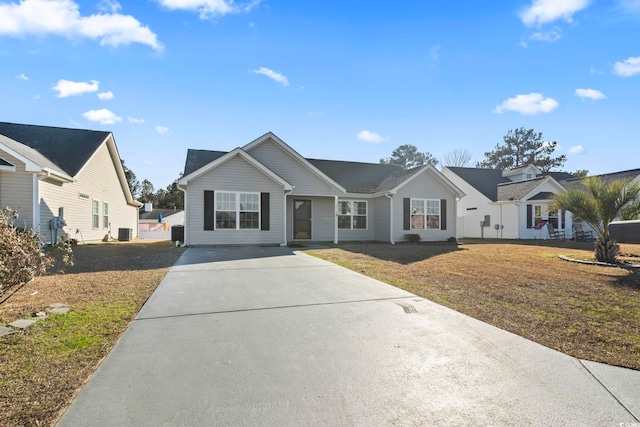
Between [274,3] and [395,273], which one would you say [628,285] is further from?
[274,3]

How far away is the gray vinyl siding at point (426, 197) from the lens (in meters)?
16.8

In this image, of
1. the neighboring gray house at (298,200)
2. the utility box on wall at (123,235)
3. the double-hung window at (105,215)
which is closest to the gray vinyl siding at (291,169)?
the neighboring gray house at (298,200)

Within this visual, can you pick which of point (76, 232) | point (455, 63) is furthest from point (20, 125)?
point (455, 63)

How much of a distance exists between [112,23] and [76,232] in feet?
33.5

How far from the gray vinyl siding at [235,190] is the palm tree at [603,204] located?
10.3m

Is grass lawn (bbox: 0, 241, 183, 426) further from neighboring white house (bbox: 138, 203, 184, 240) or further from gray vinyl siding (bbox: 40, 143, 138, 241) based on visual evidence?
neighboring white house (bbox: 138, 203, 184, 240)

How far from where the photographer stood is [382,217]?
1742 centimetres

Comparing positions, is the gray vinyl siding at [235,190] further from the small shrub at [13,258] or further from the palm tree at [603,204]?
the palm tree at [603,204]

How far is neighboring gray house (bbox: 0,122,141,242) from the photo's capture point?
11.8 metres

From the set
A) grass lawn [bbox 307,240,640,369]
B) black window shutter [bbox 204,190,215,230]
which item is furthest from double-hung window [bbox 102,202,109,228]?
grass lawn [bbox 307,240,640,369]

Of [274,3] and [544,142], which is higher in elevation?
[544,142]

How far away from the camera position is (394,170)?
70.1ft

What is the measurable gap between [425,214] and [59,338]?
16496 millimetres

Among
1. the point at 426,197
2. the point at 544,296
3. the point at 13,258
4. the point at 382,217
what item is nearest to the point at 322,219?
the point at 382,217
